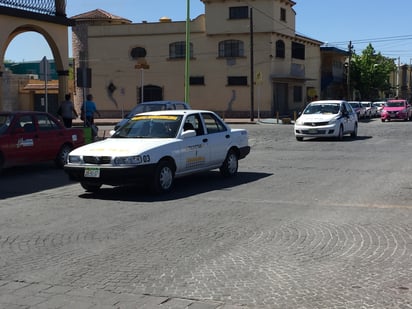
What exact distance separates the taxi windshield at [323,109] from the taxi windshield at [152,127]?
1377 centimetres

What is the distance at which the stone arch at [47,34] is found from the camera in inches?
A: 800

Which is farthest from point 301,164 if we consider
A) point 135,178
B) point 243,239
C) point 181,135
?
point 243,239

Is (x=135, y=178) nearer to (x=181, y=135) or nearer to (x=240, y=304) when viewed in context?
(x=181, y=135)

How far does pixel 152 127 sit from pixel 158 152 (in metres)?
1.23

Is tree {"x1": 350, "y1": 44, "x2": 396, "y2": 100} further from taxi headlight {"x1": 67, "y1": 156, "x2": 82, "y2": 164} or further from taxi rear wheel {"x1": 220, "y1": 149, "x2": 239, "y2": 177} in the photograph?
taxi headlight {"x1": 67, "y1": 156, "x2": 82, "y2": 164}

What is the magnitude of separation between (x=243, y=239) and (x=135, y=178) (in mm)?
3505

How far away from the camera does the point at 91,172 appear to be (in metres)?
10.5

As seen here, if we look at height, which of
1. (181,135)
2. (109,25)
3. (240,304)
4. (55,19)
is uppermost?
(109,25)

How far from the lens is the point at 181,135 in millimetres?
11430

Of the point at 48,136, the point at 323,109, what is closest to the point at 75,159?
the point at 48,136

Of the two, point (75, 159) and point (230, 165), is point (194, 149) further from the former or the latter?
point (75, 159)

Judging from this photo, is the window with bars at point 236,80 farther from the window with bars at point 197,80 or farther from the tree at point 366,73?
the tree at point 366,73

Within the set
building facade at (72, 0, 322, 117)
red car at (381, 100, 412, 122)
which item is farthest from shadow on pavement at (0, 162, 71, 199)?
building facade at (72, 0, 322, 117)

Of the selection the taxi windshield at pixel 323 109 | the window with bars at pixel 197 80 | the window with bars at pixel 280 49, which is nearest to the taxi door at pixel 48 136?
the taxi windshield at pixel 323 109
